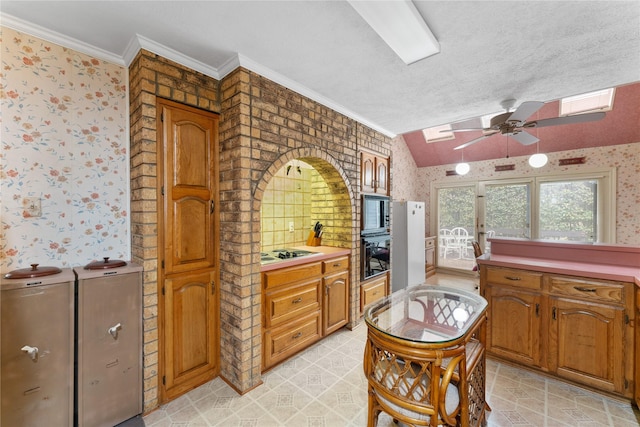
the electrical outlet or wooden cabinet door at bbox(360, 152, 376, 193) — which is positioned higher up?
wooden cabinet door at bbox(360, 152, 376, 193)

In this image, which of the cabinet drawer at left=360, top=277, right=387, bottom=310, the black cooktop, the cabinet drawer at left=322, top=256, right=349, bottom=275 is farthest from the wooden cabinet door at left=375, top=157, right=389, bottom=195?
the black cooktop

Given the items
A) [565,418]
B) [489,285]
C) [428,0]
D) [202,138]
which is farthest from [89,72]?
[565,418]

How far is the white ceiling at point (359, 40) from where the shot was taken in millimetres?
1463

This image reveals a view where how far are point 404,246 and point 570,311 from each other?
2206 mm

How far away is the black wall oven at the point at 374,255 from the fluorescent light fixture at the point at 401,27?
6.52 feet

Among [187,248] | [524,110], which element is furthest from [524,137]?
[187,248]

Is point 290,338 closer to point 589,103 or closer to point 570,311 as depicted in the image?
point 570,311

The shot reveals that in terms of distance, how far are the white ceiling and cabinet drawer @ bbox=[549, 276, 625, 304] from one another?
67.5 inches

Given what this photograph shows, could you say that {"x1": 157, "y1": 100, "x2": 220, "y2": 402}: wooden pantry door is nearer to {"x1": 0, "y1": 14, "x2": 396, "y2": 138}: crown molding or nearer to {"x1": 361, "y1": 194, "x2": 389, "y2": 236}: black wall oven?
{"x1": 0, "y1": 14, "x2": 396, "y2": 138}: crown molding

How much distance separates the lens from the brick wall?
177 cm

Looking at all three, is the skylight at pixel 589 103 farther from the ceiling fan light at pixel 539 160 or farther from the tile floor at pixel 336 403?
the tile floor at pixel 336 403

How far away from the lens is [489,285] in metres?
2.41

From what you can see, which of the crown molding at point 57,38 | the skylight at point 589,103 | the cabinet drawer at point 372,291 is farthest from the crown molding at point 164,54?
the skylight at point 589,103

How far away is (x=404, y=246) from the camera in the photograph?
13.6 feet
